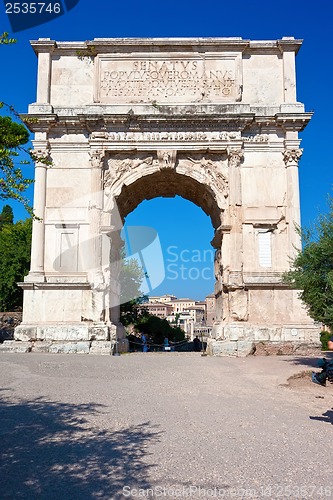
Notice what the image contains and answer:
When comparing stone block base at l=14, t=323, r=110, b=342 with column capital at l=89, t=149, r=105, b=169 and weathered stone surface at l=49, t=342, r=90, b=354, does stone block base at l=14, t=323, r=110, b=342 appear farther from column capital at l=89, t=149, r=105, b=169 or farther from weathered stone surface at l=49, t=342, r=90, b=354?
column capital at l=89, t=149, r=105, b=169

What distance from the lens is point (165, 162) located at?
14914 mm

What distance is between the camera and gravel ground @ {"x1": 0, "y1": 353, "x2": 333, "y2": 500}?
11.7 ft

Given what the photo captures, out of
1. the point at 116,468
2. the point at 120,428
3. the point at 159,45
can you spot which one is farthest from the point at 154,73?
the point at 116,468

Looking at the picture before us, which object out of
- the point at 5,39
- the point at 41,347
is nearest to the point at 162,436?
the point at 5,39

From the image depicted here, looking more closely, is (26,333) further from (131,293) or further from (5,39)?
(131,293)

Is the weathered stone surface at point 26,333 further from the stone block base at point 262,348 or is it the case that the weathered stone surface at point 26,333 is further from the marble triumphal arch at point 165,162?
the stone block base at point 262,348

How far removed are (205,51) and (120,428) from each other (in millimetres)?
13191

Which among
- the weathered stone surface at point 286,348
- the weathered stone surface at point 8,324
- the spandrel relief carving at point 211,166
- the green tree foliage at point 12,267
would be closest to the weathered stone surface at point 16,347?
the weathered stone surface at point 8,324

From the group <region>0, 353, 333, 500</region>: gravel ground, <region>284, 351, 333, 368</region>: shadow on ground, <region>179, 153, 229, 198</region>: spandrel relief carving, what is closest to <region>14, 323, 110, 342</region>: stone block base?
<region>0, 353, 333, 500</region>: gravel ground

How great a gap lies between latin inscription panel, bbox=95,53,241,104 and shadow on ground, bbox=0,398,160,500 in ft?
37.8

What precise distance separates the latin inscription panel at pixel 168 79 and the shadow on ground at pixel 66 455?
11531 mm

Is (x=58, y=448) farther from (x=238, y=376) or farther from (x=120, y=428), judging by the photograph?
(x=238, y=376)

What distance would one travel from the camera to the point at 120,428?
17.2 ft

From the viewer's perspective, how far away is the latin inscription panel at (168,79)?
1523 centimetres
